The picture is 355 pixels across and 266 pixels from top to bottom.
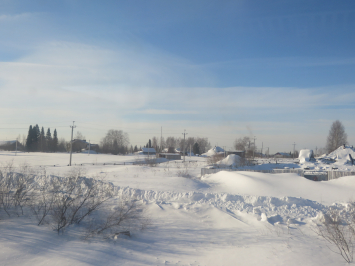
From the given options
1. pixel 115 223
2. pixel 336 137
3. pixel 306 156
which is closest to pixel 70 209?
pixel 115 223

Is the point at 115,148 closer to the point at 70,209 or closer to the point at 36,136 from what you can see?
the point at 36,136

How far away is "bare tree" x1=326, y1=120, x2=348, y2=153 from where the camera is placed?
68.2 metres

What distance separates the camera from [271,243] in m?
9.64

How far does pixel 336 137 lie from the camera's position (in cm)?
6850

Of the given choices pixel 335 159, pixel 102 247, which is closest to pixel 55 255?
pixel 102 247

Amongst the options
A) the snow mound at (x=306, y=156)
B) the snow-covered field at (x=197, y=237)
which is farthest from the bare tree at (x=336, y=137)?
the snow-covered field at (x=197, y=237)

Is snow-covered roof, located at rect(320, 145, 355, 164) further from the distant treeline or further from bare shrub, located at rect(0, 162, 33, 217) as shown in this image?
the distant treeline

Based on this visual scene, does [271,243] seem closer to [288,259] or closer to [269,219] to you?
[288,259]

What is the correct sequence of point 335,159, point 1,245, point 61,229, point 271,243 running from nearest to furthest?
point 1,245 → point 271,243 → point 61,229 → point 335,159

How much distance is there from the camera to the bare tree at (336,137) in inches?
2684

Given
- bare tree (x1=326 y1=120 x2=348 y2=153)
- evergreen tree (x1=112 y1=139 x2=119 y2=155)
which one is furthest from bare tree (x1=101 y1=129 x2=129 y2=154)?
bare tree (x1=326 y1=120 x2=348 y2=153)

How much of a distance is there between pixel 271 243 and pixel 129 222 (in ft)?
19.8

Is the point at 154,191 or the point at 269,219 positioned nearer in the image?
the point at 269,219

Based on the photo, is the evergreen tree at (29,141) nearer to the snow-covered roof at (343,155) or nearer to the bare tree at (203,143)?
the bare tree at (203,143)
